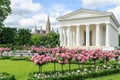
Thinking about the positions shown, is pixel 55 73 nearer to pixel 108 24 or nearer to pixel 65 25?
pixel 108 24

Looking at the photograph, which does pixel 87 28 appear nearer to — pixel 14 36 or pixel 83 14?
pixel 83 14

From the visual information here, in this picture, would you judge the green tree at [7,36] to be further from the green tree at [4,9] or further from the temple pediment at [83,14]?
the temple pediment at [83,14]

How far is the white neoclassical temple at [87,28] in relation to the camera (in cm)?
5684

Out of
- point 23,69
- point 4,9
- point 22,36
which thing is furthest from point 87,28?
point 23,69

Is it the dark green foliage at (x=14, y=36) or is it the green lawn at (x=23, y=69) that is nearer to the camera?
the green lawn at (x=23, y=69)

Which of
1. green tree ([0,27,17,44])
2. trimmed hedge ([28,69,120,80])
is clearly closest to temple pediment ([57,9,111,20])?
green tree ([0,27,17,44])

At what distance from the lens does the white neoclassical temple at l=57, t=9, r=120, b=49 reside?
186 ft

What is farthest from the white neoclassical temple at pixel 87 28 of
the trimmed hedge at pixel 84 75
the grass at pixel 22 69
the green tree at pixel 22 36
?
the trimmed hedge at pixel 84 75

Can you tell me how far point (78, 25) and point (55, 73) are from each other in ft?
150

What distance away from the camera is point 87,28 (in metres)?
59.7

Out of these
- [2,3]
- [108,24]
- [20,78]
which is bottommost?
[20,78]

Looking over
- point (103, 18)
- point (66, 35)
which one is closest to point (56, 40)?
point (66, 35)

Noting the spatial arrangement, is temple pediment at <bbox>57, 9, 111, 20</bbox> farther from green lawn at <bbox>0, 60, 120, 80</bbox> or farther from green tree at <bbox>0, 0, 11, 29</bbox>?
green lawn at <bbox>0, 60, 120, 80</bbox>

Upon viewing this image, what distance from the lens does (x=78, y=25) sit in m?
61.2
